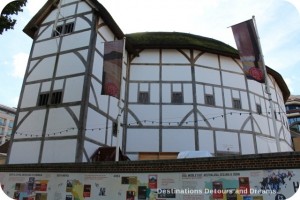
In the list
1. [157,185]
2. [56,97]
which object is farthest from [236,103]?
[157,185]

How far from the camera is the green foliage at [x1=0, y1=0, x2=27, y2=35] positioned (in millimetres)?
9109

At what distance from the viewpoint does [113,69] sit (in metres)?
10.7

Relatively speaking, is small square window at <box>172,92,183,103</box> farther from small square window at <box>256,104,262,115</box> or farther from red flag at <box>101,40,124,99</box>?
red flag at <box>101,40,124,99</box>

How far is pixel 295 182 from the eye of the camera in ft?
19.6

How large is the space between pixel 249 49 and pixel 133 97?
8506 mm

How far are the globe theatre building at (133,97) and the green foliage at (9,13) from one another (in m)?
4.59

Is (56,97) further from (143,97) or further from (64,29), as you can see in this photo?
(143,97)

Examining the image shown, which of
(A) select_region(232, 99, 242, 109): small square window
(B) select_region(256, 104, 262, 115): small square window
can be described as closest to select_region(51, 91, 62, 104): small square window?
(A) select_region(232, 99, 242, 109): small square window

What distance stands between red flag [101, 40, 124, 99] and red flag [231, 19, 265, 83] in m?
4.42

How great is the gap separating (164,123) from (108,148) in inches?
167

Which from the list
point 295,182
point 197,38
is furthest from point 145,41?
point 295,182

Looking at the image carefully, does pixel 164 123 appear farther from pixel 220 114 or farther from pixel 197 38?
pixel 197 38

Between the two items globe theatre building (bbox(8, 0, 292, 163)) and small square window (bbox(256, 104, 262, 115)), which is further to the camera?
small square window (bbox(256, 104, 262, 115))

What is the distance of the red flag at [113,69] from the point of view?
10578mm
